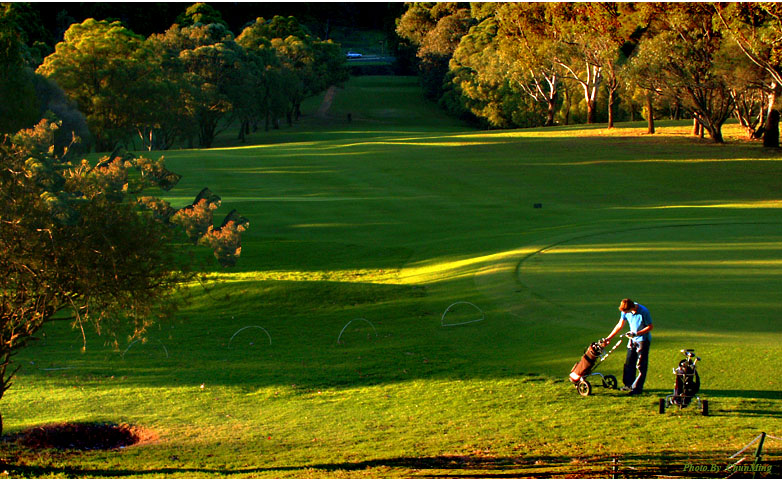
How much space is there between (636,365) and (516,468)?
366 cm

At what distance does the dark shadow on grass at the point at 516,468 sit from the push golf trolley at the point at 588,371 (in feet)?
7.46

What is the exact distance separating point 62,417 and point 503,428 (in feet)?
Result: 22.6

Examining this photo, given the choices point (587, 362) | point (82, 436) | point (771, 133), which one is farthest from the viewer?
point (771, 133)

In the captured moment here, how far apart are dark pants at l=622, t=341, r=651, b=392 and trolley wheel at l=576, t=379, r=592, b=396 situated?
0.61 metres

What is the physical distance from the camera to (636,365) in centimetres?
1157

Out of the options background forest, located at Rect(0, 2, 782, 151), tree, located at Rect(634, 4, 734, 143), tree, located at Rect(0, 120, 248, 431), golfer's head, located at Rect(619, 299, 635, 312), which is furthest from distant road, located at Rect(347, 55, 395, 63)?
golfer's head, located at Rect(619, 299, 635, 312)

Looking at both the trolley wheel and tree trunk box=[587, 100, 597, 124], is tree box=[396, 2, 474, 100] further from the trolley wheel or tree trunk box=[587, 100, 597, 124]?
the trolley wheel

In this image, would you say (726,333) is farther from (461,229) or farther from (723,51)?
(723,51)

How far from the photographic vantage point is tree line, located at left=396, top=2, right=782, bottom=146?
4131 cm

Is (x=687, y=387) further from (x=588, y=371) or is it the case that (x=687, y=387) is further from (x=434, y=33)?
(x=434, y=33)

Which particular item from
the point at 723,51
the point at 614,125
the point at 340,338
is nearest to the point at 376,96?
the point at 614,125

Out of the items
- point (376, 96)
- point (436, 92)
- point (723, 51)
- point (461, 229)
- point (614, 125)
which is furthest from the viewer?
point (376, 96)

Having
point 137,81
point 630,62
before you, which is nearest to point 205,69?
point 137,81

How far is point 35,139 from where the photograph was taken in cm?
1147
